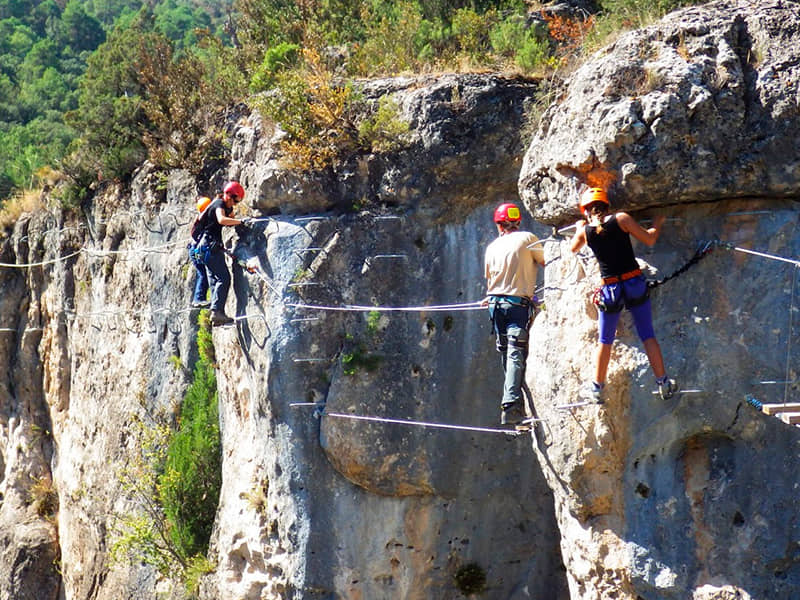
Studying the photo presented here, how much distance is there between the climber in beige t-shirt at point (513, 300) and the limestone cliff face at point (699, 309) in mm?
615

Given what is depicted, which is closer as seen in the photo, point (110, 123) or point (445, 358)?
point (445, 358)

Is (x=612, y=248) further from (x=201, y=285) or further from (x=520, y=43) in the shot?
(x=201, y=285)

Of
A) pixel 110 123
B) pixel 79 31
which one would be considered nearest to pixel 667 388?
pixel 110 123

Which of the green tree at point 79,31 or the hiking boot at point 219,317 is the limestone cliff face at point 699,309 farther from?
the green tree at point 79,31

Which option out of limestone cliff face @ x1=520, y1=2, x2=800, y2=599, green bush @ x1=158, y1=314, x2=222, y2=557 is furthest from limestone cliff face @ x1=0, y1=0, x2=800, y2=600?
green bush @ x1=158, y1=314, x2=222, y2=557

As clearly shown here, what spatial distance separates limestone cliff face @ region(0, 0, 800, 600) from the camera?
9781 millimetres

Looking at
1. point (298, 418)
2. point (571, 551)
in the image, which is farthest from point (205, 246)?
point (571, 551)

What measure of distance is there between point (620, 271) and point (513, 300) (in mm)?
1474

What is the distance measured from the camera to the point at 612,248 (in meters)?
9.65

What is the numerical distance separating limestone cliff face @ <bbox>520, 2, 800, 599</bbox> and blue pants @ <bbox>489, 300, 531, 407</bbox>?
590 millimetres

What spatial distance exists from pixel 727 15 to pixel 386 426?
19.3 ft

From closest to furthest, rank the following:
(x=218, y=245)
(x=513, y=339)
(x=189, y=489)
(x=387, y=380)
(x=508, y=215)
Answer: (x=513, y=339), (x=508, y=215), (x=387, y=380), (x=218, y=245), (x=189, y=489)

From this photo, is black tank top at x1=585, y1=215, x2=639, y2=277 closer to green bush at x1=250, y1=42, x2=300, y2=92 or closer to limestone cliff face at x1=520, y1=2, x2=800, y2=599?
limestone cliff face at x1=520, y1=2, x2=800, y2=599

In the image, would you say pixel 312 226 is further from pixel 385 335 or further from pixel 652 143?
pixel 652 143
